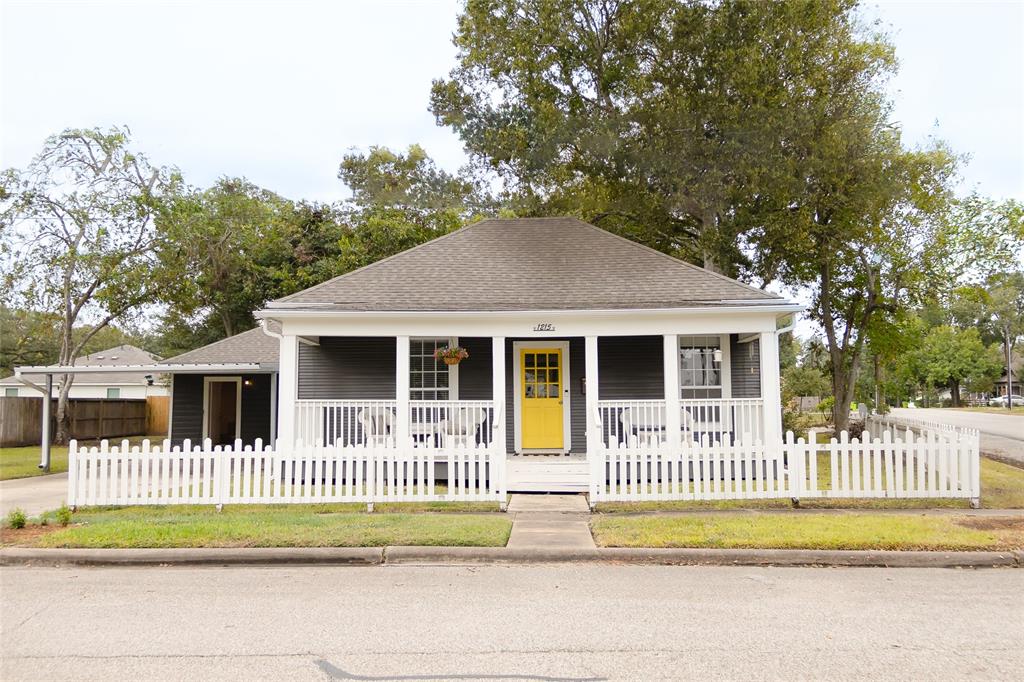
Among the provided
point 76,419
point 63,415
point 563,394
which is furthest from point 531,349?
point 76,419

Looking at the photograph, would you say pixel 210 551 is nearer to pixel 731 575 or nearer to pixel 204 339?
pixel 731 575

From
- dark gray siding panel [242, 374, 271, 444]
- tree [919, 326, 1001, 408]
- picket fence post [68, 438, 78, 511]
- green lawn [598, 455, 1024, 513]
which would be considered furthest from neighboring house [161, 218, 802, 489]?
tree [919, 326, 1001, 408]

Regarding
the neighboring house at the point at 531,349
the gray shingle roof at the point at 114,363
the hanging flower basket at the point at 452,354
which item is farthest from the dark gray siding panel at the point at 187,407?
the gray shingle roof at the point at 114,363

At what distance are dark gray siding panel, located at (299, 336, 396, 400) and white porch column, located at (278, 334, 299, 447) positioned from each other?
2.09 metres

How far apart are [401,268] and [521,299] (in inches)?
115

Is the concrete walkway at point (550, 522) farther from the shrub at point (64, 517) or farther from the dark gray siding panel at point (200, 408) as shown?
the dark gray siding panel at point (200, 408)

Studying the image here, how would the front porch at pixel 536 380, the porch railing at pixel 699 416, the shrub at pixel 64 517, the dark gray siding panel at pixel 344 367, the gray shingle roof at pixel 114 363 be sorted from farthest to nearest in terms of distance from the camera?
the gray shingle roof at pixel 114 363 < the dark gray siding panel at pixel 344 367 < the front porch at pixel 536 380 < the porch railing at pixel 699 416 < the shrub at pixel 64 517

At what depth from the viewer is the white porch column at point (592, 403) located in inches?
405

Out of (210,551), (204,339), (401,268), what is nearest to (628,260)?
(401,268)

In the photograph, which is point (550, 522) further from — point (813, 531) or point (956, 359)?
point (956, 359)

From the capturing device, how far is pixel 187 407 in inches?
787

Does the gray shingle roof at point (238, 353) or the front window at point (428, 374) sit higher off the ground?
the gray shingle roof at point (238, 353)

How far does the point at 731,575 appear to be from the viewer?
22.5ft

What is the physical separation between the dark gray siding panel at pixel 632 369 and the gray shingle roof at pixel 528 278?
58.9 inches
